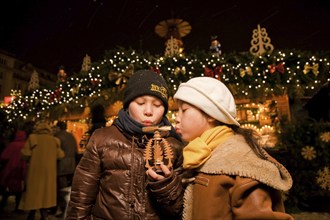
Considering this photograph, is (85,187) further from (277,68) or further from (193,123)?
(277,68)

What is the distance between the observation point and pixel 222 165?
1077 millimetres

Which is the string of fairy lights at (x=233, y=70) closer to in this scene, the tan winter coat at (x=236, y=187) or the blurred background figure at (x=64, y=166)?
the blurred background figure at (x=64, y=166)

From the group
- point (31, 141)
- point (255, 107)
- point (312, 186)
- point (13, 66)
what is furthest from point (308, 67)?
point (13, 66)

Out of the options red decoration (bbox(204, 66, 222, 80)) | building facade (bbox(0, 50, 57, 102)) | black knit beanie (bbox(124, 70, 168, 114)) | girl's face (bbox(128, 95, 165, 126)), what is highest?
building facade (bbox(0, 50, 57, 102))

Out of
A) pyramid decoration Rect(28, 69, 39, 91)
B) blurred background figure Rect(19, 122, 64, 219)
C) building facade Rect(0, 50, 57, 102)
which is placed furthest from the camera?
building facade Rect(0, 50, 57, 102)

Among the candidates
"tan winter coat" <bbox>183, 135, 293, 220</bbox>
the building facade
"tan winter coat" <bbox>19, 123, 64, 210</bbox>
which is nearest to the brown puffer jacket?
"tan winter coat" <bbox>183, 135, 293, 220</bbox>

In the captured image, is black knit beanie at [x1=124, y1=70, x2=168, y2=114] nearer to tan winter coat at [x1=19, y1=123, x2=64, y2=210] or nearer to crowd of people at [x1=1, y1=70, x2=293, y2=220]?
crowd of people at [x1=1, y1=70, x2=293, y2=220]

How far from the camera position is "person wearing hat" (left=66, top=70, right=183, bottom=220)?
4.49 ft

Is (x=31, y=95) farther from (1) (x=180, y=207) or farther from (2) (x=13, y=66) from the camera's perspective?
(2) (x=13, y=66)

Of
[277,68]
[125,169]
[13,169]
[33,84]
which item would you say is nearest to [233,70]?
[277,68]

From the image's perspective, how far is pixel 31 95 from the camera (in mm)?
8812

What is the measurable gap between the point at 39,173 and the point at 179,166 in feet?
11.3

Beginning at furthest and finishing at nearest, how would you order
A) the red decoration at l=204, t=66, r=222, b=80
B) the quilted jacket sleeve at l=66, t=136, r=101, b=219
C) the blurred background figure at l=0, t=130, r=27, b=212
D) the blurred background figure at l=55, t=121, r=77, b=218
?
the red decoration at l=204, t=66, r=222, b=80 → the blurred background figure at l=55, t=121, r=77, b=218 → the blurred background figure at l=0, t=130, r=27, b=212 → the quilted jacket sleeve at l=66, t=136, r=101, b=219

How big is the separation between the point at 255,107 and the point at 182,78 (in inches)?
111
